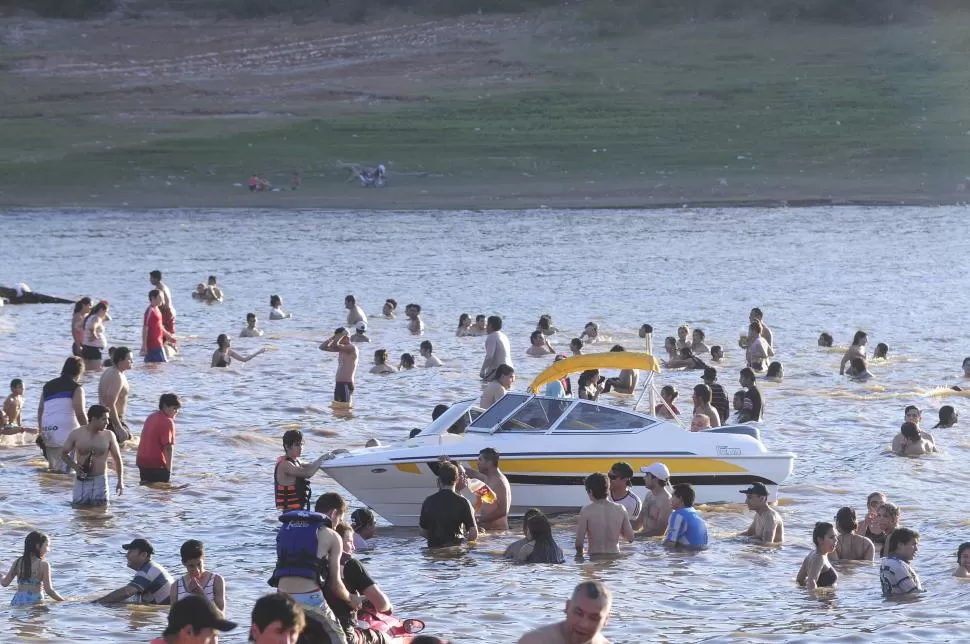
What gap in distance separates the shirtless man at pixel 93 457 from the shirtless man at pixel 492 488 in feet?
12.1

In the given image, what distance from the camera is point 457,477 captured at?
1494 cm

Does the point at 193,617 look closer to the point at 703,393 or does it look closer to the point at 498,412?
the point at 498,412

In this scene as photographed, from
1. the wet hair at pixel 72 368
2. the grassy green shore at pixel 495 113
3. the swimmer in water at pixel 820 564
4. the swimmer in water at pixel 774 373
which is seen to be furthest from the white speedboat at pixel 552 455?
the grassy green shore at pixel 495 113

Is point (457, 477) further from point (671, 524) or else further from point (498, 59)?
point (498, 59)

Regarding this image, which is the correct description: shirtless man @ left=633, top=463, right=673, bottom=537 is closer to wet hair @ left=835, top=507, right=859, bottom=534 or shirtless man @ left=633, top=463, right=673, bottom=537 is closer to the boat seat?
the boat seat

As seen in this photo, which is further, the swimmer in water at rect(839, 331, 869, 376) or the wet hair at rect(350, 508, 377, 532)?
the swimmer in water at rect(839, 331, 869, 376)

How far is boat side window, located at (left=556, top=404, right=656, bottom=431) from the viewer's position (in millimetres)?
16281

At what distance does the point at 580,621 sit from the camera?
7.52 meters

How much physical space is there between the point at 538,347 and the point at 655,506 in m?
12.6

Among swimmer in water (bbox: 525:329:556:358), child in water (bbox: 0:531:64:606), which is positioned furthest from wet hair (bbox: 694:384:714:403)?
swimmer in water (bbox: 525:329:556:358)

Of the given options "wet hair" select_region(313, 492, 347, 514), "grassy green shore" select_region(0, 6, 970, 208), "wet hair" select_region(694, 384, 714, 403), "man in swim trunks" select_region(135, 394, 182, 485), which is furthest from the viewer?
"grassy green shore" select_region(0, 6, 970, 208)

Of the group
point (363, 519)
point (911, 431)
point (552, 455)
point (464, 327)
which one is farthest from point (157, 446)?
point (464, 327)

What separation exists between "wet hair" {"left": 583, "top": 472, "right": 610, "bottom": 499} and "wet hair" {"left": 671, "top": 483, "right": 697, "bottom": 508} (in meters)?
0.82

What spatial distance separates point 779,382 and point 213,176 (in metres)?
38.2
